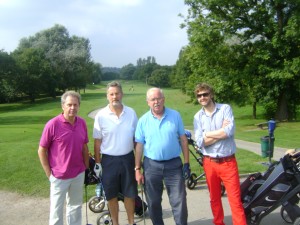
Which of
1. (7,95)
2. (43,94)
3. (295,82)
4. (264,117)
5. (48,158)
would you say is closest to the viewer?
(48,158)

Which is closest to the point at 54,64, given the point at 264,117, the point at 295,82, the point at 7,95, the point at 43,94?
the point at 43,94

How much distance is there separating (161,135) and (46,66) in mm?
63092

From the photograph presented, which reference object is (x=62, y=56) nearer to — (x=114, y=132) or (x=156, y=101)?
(x=114, y=132)

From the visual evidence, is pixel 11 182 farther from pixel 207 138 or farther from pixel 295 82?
pixel 295 82

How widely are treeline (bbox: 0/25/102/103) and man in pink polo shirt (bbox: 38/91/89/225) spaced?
53.8 metres

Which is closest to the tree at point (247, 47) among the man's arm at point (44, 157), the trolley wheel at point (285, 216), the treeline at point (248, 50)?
the treeline at point (248, 50)

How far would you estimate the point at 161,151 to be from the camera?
450 centimetres

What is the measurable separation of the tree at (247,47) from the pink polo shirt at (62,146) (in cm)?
2075

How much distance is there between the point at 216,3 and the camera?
81.1 feet

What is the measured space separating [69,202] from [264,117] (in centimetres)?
3166

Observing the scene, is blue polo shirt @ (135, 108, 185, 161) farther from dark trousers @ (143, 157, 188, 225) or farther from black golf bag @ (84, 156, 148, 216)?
black golf bag @ (84, 156, 148, 216)

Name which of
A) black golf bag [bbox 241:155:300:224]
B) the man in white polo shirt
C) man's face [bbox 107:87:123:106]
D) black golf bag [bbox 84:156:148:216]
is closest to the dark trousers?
the man in white polo shirt

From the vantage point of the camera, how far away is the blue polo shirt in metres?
→ 4.50

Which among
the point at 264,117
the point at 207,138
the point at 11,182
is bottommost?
the point at 264,117
